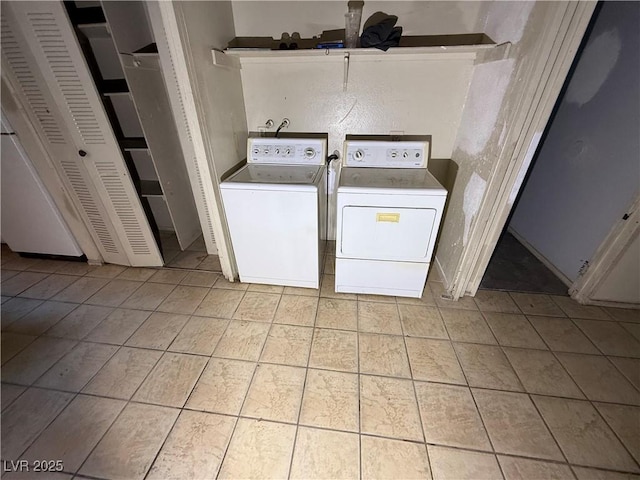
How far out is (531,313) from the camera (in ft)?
5.91

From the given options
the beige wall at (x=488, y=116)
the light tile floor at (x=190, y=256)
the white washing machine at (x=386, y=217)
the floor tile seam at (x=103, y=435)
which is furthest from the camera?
the light tile floor at (x=190, y=256)

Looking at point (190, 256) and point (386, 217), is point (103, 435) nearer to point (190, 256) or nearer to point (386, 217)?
point (190, 256)

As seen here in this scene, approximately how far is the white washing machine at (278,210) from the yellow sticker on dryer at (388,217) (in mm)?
399

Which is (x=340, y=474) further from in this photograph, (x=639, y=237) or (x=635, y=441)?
(x=639, y=237)

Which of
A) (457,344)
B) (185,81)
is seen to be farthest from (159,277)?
(457,344)

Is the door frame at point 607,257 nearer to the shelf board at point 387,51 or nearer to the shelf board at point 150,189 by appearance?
the shelf board at point 387,51

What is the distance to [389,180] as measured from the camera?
1.75 metres

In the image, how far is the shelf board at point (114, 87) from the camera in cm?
178

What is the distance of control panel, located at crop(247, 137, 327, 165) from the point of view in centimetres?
204

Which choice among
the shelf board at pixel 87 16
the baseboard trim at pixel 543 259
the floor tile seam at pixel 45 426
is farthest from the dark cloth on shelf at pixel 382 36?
the floor tile seam at pixel 45 426

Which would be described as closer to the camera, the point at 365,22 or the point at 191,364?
the point at 191,364

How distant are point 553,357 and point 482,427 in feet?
2.32

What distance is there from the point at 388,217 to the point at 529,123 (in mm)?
845

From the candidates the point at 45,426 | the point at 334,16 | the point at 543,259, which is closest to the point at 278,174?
the point at 334,16
